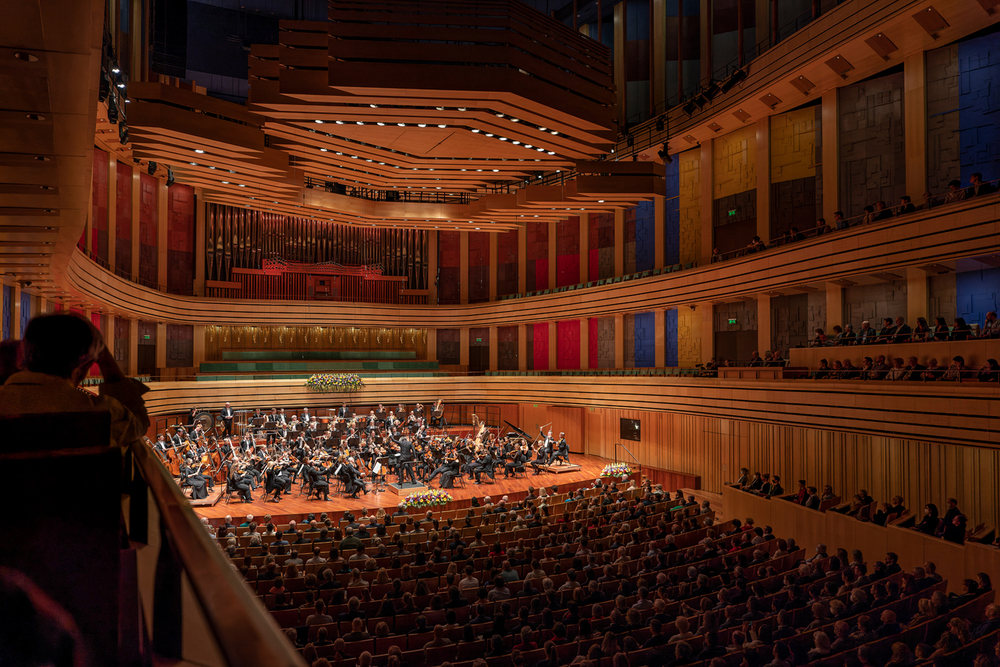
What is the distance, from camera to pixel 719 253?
16609 millimetres

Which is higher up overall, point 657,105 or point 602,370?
point 657,105

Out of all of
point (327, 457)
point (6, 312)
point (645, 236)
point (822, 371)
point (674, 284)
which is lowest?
point (327, 457)

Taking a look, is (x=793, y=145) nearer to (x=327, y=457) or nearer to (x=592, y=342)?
(x=592, y=342)

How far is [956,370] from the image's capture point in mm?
9703

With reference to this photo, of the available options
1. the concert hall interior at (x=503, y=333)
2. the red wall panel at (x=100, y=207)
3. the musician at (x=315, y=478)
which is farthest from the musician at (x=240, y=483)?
the red wall panel at (x=100, y=207)

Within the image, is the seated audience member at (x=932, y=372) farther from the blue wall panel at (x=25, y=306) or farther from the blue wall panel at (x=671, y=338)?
the blue wall panel at (x=25, y=306)

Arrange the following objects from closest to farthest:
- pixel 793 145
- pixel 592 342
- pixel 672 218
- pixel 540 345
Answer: pixel 793 145, pixel 672 218, pixel 592 342, pixel 540 345

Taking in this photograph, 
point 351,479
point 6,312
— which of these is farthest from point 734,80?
point 6,312

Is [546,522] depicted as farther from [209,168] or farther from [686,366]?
[209,168]

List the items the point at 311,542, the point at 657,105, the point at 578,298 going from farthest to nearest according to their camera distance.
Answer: the point at 578,298
the point at 657,105
the point at 311,542

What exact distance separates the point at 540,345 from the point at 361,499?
41.3 ft

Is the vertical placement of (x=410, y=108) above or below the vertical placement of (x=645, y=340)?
above

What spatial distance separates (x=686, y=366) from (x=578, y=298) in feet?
14.9

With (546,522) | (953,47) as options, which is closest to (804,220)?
(953,47)
